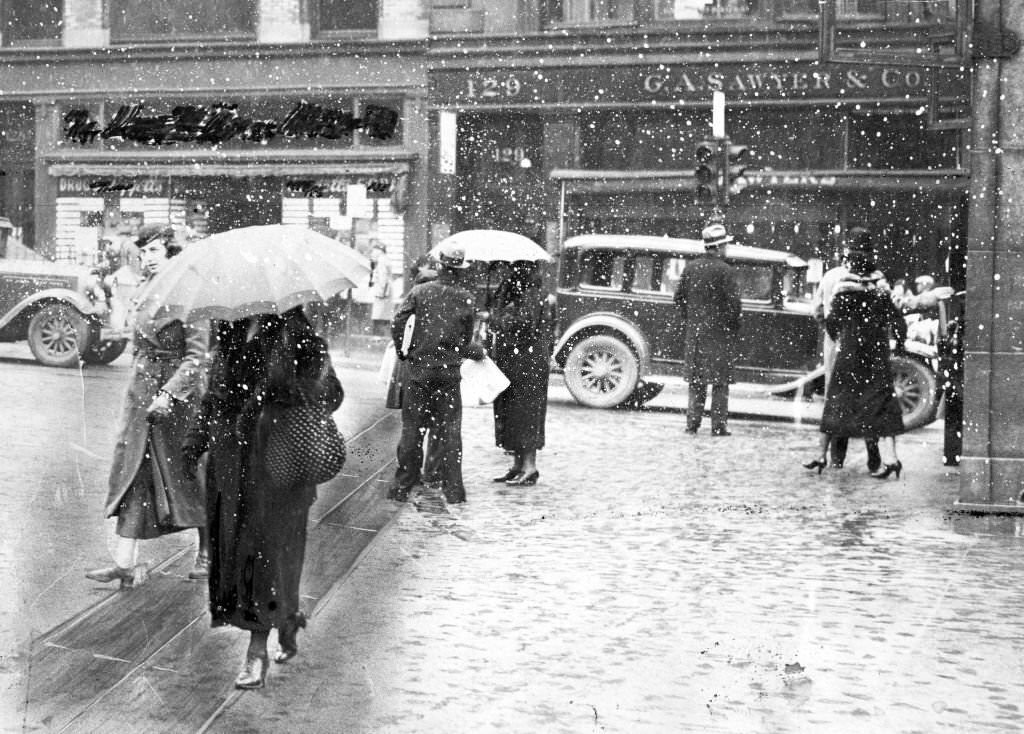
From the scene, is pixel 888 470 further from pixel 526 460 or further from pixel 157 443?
pixel 157 443

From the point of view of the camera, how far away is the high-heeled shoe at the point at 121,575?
25.5 ft

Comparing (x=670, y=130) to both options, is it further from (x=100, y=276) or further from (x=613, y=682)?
(x=613, y=682)

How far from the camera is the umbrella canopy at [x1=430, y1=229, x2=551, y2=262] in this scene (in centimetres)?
1139

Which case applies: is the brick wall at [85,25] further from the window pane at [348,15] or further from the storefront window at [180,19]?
the window pane at [348,15]

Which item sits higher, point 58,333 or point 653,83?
point 653,83

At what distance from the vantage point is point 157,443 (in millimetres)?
7566

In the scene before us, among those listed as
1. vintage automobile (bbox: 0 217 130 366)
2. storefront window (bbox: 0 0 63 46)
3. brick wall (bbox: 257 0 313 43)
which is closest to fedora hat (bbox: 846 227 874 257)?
vintage automobile (bbox: 0 217 130 366)

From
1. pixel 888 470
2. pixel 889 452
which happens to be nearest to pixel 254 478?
pixel 888 470

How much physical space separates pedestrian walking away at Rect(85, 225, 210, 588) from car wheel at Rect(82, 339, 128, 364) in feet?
41.6

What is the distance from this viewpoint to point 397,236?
27.1 meters

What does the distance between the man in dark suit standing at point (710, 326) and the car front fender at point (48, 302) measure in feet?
25.6

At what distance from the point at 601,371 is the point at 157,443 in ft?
34.9

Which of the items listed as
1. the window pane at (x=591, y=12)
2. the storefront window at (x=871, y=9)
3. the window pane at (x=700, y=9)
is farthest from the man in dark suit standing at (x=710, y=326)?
the window pane at (x=591, y=12)

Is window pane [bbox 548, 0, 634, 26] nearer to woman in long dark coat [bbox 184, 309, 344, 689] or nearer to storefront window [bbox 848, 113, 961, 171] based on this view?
storefront window [bbox 848, 113, 961, 171]
